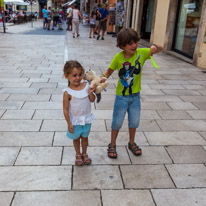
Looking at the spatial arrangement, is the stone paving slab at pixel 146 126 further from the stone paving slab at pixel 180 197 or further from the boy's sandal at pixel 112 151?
the stone paving slab at pixel 180 197

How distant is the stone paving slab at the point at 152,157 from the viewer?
307cm

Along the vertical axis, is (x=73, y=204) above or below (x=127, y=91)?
below

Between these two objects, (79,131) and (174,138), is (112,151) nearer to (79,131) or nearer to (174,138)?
(79,131)

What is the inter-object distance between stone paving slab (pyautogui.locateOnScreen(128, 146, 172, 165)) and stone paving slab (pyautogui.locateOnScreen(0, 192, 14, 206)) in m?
1.42

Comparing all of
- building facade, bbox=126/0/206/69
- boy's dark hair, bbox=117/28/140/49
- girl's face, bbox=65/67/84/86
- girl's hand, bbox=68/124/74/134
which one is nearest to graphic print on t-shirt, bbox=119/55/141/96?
boy's dark hair, bbox=117/28/140/49

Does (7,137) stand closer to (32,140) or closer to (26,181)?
(32,140)

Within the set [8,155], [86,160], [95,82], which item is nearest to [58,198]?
[86,160]

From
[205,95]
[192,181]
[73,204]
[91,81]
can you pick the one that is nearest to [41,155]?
[73,204]

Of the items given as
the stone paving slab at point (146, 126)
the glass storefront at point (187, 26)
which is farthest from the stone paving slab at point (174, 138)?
the glass storefront at point (187, 26)

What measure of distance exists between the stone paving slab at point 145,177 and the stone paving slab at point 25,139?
118 cm

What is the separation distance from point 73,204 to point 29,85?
4157 mm

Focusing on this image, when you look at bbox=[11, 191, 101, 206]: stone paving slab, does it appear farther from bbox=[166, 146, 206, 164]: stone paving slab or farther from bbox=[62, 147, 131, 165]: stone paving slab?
bbox=[166, 146, 206, 164]: stone paving slab

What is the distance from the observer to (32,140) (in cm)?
347

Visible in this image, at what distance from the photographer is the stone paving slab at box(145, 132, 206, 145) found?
140 inches
